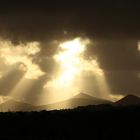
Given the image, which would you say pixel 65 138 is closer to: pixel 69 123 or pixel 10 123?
pixel 69 123

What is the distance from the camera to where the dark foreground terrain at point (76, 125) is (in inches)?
5002

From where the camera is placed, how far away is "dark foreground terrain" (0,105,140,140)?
127062mm


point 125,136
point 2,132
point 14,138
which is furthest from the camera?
point 2,132

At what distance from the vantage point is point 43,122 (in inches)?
5576

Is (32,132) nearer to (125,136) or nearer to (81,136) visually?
(81,136)

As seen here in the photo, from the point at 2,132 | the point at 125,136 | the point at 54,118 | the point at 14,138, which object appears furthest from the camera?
the point at 54,118

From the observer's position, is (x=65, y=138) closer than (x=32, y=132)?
Yes

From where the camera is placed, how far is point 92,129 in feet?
433

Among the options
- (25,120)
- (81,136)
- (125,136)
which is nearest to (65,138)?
(81,136)

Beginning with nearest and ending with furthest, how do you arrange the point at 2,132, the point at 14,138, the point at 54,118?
the point at 14,138 → the point at 2,132 → the point at 54,118

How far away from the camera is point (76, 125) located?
135 m

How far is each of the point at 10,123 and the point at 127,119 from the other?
29941 millimetres

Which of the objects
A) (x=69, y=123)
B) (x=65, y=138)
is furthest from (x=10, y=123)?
(x=65, y=138)

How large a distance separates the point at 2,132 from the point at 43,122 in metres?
12.2
